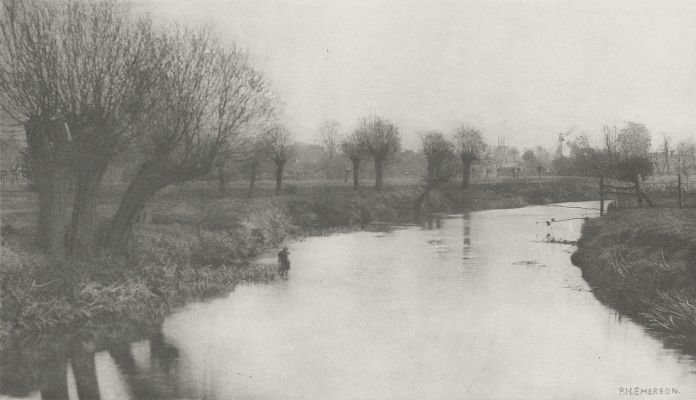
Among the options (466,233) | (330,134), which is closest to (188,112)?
(466,233)

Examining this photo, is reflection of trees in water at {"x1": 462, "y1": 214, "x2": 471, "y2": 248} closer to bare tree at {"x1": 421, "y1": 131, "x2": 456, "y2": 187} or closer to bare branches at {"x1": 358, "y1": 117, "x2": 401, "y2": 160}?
bare branches at {"x1": 358, "y1": 117, "x2": 401, "y2": 160}

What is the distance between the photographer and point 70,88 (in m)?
16.2

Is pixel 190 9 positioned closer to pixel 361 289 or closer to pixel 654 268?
pixel 361 289

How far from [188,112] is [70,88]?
3.98m

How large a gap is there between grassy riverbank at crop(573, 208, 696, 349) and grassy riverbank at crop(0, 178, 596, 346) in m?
12.2

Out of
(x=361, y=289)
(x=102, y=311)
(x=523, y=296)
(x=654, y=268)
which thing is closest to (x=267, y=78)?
(x=361, y=289)

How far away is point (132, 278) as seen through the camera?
59.5ft

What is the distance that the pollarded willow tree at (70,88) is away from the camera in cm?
1532

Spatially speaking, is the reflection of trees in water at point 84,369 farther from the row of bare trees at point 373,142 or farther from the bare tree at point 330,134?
the row of bare trees at point 373,142

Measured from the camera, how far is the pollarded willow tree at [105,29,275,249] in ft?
62.7

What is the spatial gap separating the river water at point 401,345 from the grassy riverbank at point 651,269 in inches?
26.3

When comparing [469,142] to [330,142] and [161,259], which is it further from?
[161,259]

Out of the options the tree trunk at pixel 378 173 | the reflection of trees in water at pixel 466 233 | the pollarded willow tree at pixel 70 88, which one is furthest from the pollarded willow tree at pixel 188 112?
the tree trunk at pixel 378 173

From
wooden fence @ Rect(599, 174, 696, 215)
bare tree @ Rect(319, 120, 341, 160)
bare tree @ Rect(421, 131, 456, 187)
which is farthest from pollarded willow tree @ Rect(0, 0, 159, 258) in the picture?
bare tree @ Rect(421, 131, 456, 187)
